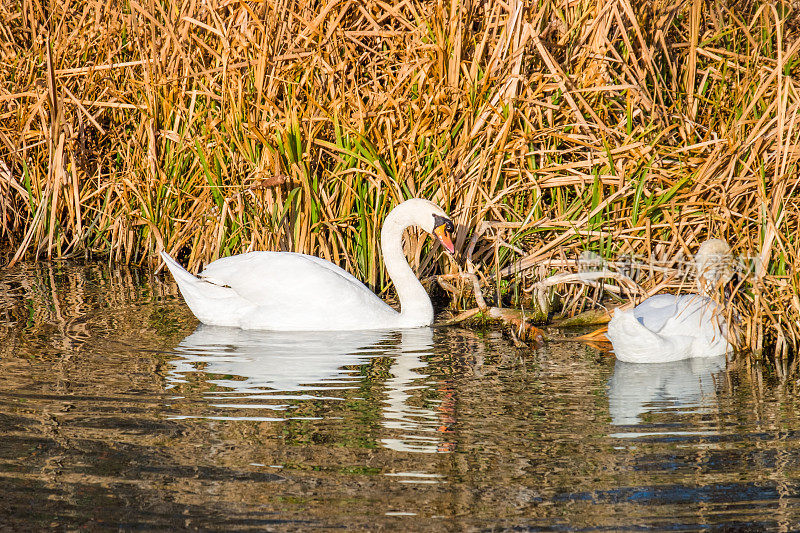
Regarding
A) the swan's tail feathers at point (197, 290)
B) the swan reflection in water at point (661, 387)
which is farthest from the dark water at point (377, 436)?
the swan's tail feathers at point (197, 290)

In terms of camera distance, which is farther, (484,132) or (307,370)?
(484,132)

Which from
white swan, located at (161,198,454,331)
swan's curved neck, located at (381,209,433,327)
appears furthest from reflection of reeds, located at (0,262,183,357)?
swan's curved neck, located at (381,209,433,327)

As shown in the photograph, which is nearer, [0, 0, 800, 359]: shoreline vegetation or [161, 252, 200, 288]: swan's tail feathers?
[0, 0, 800, 359]: shoreline vegetation

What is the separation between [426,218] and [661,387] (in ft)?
6.50

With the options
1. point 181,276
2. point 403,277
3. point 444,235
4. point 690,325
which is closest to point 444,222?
point 444,235

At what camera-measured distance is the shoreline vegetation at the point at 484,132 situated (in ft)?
21.4

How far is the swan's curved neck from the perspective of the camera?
21.7ft

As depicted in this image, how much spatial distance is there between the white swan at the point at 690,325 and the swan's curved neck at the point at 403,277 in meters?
1.36

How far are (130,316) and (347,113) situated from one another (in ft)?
6.52

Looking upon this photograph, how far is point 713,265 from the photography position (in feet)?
18.9

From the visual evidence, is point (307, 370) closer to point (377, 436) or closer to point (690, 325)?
point (377, 436)

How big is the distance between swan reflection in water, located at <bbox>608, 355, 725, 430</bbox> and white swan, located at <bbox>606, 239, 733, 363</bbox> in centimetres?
6

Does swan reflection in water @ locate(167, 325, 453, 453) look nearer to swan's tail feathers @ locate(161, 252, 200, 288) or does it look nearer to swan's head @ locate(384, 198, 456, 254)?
swan's tail feathers @ locate(161, 252, 200, 288)

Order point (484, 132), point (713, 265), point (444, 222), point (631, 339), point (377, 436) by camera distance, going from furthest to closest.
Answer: point (484, 132)
point (444, 222)
point (713, 265)
point (631, 339)
point (377, 436)
